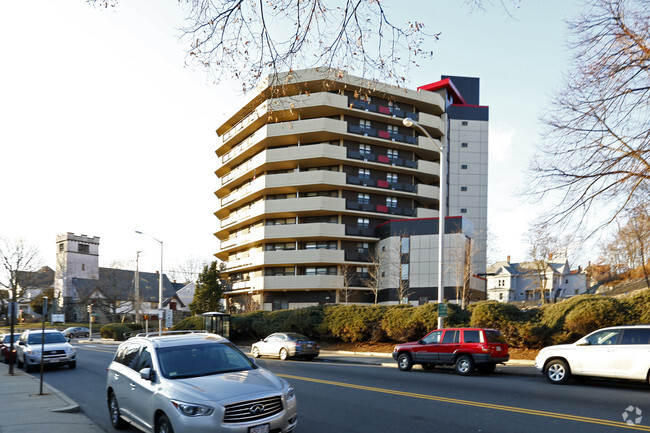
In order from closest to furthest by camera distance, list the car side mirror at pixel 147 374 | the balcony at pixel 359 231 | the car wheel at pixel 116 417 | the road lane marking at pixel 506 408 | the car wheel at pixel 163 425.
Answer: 1. the car wheel at pixel 163 425
2. the car side mirror at pixel 147 374
3. the road lane marking at pixel 506 408
4. the car wheel at pixel 116 417
5. the balcony at pixel 359 231

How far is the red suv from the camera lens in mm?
16719

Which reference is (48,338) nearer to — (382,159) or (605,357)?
(605,357)

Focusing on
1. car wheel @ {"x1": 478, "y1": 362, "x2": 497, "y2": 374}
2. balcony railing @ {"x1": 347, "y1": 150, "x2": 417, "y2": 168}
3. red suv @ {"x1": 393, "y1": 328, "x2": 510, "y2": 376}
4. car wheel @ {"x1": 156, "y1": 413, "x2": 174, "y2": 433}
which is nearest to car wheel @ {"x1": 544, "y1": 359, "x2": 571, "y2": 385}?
red suv @ {"x1": 393, "y1": 328, "x2": 510, "y2": 376}

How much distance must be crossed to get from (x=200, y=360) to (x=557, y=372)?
10.6 meters

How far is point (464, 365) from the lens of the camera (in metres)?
16.9

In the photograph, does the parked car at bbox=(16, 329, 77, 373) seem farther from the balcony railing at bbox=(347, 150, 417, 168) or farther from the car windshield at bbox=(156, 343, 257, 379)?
the balcony railing at bbox=(347, 150, 417, 168)

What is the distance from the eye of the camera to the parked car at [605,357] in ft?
41.2

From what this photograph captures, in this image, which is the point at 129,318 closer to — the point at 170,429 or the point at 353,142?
the point at 353,142

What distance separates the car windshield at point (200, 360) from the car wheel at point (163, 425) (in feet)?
1.96

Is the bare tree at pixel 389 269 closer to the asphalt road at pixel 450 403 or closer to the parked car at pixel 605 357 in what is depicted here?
the asphalt road at pixel 450 403

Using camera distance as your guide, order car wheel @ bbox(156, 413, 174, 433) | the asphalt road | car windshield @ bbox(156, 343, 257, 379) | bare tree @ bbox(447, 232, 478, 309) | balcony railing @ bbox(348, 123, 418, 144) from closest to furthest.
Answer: car wheel @ bbox(156, 413, 174, 433), car windshield @ bbox(156, 343, 257, 379), the asphalt road, bare tree @ bbox(447, 232, 478, 309), balcony railing @ bbox(348, 123, 418, 144)

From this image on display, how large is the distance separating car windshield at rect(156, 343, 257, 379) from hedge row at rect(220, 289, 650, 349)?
15962 mm

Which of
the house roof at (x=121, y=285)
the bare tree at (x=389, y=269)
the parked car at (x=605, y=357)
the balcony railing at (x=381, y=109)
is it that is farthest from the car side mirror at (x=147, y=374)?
the house roof at (x=121, y=285)

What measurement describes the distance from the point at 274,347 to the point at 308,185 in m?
30.0
